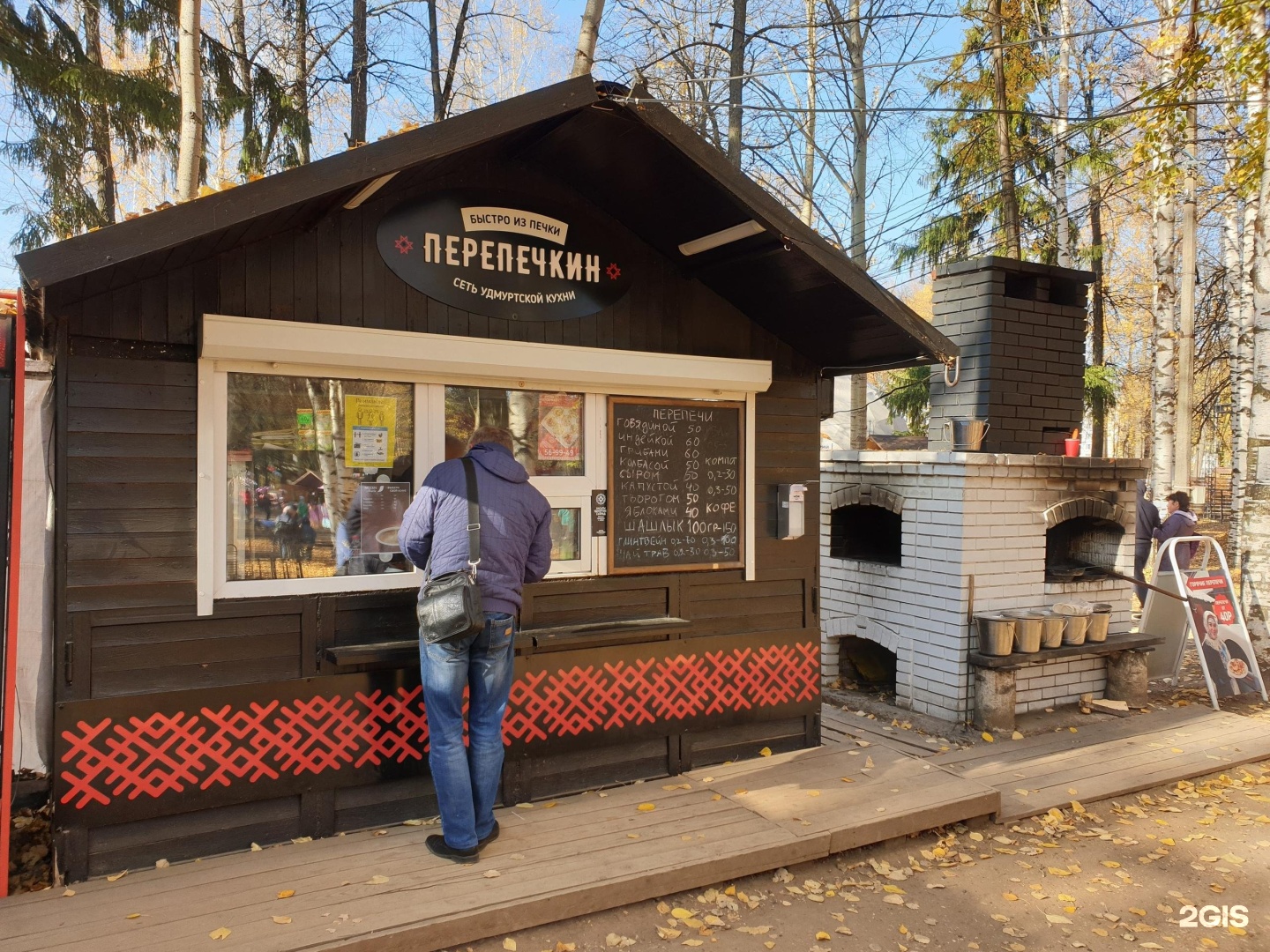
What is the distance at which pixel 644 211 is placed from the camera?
5.07 metres

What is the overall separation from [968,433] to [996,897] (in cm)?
377

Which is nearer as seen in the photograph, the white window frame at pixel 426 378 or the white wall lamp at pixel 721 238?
the white window frame at pixel 426 378

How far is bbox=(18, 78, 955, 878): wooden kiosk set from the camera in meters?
3.85

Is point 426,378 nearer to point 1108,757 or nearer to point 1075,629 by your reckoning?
point 1108,757

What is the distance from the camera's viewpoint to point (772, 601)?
5730 mm

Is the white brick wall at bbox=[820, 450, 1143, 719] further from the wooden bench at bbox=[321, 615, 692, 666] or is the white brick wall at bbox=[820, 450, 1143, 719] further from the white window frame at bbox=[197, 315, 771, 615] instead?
the wooden bench at bbox=[321, 615, 692, 666]

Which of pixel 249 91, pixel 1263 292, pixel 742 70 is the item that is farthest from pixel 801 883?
pixel 742 70

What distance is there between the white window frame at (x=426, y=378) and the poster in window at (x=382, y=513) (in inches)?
5.4

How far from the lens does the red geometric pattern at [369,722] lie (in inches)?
152

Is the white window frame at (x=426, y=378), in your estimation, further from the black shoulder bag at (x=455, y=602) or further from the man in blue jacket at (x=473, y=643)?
the black shoulder bag at (x=455, y=602)

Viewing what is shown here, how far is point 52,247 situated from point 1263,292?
970 centimetres

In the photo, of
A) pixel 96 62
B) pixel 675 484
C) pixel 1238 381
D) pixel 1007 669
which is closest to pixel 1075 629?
pixel 1007 669

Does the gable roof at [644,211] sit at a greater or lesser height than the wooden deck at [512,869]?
greater

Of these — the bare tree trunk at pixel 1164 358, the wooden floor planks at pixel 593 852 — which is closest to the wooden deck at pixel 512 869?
the wooden floor planks at pixel 593 852
